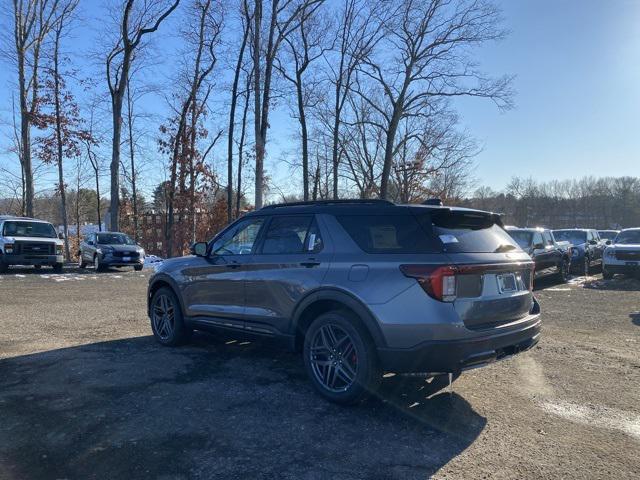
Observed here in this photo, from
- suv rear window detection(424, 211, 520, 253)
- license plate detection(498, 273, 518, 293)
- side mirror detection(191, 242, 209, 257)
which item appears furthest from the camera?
side mirror detection(191, 242, 209, 257)

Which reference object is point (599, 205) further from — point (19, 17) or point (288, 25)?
point (19, 17)

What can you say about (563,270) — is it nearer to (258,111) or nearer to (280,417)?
(280,417)

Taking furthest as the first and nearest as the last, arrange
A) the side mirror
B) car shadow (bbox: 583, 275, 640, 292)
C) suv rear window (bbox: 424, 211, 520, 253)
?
car shadow (bbox: 583, 275, 640, 292)
the side mirror
suv rear window (bbox: 424, 211, 520, 253)

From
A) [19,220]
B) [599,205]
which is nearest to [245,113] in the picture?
[19,220]

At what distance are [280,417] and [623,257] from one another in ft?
48.9

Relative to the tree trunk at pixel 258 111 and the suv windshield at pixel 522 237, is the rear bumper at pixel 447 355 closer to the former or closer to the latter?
the suv windshield at pixel 522 237

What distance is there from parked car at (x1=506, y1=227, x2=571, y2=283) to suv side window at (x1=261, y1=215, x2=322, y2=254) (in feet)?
32.7

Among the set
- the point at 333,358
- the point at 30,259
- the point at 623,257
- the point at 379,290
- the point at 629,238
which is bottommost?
the point at 333,358

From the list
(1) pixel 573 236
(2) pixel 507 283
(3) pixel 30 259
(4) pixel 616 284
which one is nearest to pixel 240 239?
(2) pixel 507 283

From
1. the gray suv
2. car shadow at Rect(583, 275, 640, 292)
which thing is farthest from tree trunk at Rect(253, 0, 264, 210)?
the gray suv

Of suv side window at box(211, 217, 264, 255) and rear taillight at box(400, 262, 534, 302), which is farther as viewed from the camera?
suv side window at box(211, 217, 264, 255)

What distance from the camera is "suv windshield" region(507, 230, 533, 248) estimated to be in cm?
1383

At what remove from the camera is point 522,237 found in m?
14.1

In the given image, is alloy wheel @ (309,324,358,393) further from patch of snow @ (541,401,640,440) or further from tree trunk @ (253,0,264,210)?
tree trunk @ (253,0,264,210)
